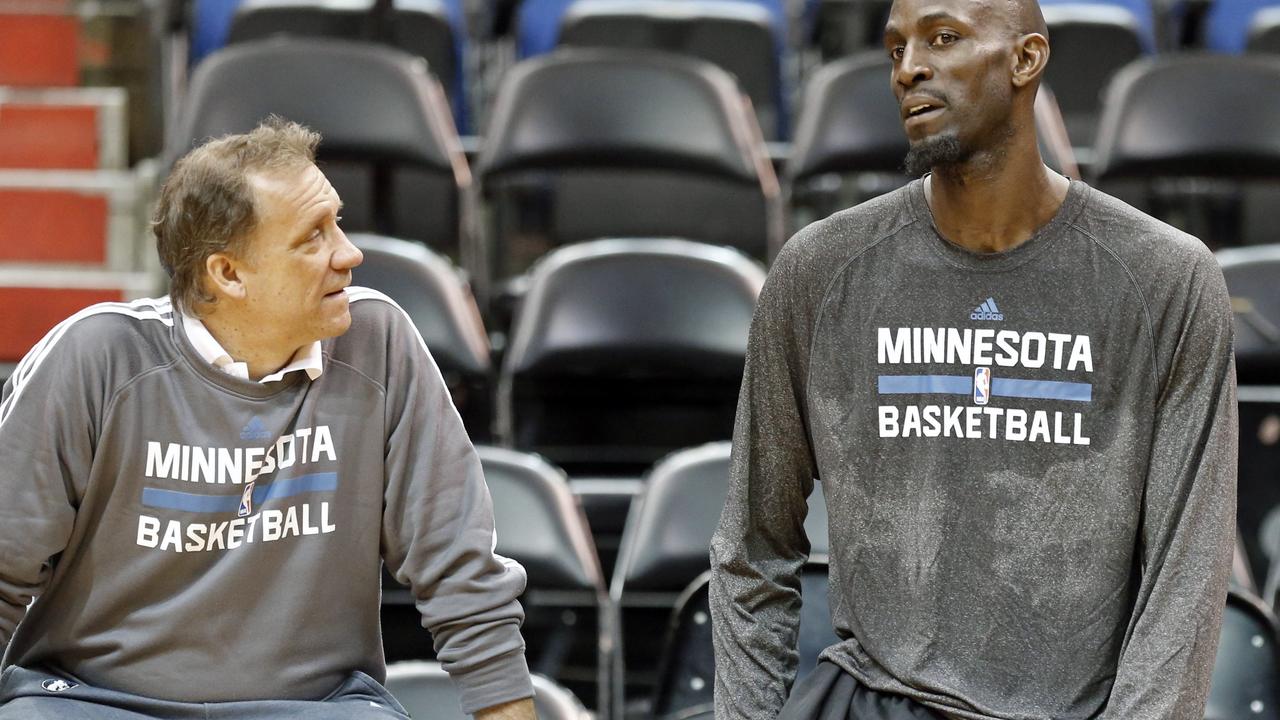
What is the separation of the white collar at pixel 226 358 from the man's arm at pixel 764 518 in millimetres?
486

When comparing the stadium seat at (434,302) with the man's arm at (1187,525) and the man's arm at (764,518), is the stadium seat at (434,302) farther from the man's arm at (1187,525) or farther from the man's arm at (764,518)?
the man's arm at (1187,525)

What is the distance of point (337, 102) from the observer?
3967mm

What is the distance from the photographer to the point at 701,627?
7.98 ft

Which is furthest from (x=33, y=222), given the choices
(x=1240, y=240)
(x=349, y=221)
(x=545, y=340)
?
(x=1240, y=240)

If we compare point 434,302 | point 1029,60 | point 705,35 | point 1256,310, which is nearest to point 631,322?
point 434,302

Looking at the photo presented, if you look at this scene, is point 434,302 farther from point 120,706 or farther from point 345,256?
point 120,706

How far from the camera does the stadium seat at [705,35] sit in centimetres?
492

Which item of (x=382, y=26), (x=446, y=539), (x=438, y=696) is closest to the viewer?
(x=446, y=539)

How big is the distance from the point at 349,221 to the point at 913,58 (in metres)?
2.81

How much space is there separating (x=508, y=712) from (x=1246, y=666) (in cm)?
99

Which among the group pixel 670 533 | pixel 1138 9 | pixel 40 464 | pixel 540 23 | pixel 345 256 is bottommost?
pixel 670 533

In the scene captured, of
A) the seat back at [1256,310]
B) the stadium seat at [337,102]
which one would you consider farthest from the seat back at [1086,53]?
the stadium seat at [337,102]

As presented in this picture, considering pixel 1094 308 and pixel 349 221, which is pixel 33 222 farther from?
pixel 1094 308

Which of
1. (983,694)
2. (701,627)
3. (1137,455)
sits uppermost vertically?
(1137,455)
